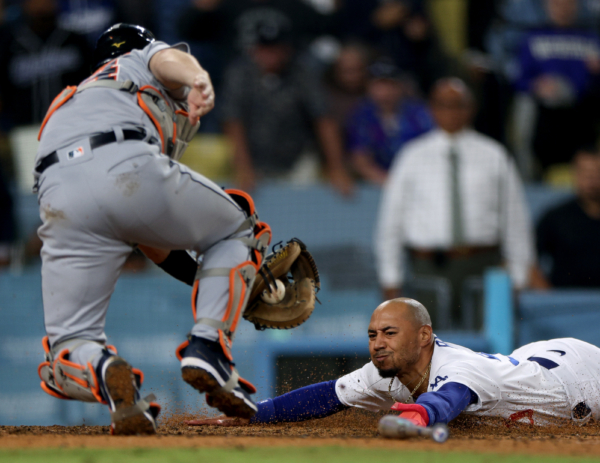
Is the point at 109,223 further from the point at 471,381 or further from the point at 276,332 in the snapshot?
the point at 276,332

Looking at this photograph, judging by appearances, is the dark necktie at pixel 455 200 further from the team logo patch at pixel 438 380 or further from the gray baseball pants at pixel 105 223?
the gray baseball pants at pixel 105 223

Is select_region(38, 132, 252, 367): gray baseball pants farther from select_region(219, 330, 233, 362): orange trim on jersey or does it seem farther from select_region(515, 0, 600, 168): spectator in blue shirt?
select_region(515, 0, 600, 168): spectator in blue shirt

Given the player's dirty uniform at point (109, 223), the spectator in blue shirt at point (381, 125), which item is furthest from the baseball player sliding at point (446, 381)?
the spectator in blue shirt at point (381, 125)

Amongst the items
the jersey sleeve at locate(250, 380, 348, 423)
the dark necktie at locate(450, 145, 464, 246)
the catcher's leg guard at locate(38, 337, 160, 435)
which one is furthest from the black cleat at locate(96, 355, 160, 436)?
the dark necktie at locate(450, 145, 464, 246)

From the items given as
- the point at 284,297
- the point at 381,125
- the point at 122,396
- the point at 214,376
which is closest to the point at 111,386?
the point at 122,396

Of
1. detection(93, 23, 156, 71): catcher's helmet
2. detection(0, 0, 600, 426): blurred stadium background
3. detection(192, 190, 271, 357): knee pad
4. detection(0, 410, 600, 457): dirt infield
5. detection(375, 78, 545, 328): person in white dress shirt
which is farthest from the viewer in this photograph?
detection(375, 78, 545, 328): person in white dress shirt

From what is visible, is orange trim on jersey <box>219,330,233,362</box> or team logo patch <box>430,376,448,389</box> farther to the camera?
team logo patch <box>430,376,448,389</box>

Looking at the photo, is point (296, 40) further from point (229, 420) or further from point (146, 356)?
point (229, 420)

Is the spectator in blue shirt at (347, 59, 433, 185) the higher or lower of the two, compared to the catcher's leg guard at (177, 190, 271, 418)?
higher
